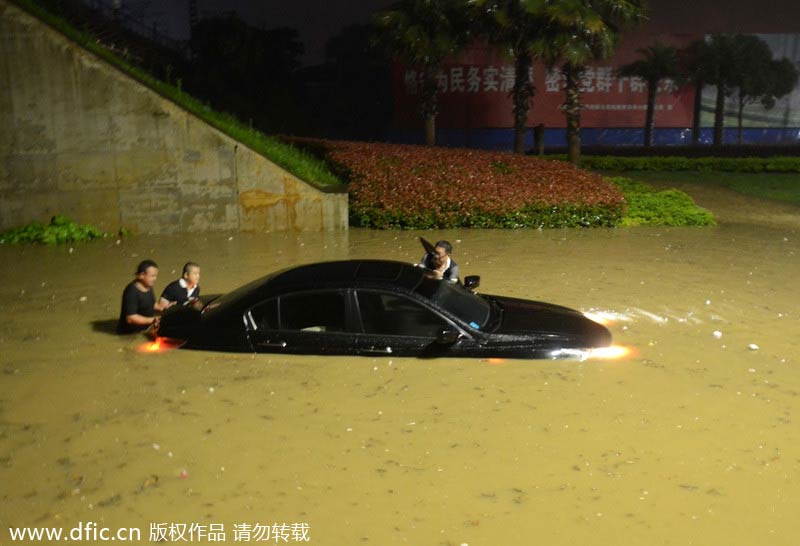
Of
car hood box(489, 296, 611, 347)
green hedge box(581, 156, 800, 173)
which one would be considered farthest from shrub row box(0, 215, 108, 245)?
green hedge box(581, 156, 800, 173)

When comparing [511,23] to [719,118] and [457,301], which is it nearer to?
[457,301]

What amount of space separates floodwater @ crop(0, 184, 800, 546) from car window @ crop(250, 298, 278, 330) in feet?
1.32

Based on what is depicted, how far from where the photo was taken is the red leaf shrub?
17.7m

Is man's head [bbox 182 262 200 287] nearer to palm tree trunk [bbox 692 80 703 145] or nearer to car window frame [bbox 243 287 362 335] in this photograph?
car window frame [bbox 243 287 362 335]

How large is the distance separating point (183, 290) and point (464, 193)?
1011 cm

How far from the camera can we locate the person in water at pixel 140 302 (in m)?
8.62

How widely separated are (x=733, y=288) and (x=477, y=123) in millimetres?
31014

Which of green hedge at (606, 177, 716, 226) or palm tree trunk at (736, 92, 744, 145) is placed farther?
palm tree trunk at (736, 92, 744, 145)

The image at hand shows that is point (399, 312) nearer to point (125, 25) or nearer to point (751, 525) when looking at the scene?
point (751, 525)

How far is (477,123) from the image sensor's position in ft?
136

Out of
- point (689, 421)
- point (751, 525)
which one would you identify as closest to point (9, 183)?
point (689, 421)

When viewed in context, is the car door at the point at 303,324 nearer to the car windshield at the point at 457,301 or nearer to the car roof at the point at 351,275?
the car roof at the point at 351,275

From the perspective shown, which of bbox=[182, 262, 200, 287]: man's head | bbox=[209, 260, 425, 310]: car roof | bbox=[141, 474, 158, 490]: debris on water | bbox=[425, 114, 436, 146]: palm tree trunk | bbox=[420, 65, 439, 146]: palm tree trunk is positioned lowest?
bbox=[141, 474, 158, 490]: debris on water

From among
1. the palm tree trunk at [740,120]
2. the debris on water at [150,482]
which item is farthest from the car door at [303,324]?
the palm tree trunk at [740,120]
